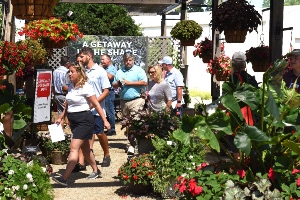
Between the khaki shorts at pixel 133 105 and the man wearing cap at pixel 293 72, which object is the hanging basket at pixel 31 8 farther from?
the khaki shorts at pixel 133 105

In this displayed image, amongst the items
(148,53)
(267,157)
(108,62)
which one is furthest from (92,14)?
(267,157)

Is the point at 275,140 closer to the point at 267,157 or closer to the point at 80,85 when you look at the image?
the point at 267,157

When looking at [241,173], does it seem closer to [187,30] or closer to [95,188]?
[95,188]

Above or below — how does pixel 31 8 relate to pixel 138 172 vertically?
above

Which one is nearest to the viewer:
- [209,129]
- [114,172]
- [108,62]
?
[209,129]

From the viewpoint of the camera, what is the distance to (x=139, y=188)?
292 inches

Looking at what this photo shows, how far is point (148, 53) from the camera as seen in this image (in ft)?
57.0

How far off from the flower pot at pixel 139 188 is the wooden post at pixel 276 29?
2.85m

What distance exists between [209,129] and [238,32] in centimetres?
533

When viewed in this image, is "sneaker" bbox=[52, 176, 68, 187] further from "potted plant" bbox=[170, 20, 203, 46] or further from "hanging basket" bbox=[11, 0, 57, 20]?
"potted plant" bbox=[170, 20, 203, 46]

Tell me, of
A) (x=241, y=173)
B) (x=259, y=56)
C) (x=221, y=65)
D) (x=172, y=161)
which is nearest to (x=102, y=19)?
(x=221, y=65)

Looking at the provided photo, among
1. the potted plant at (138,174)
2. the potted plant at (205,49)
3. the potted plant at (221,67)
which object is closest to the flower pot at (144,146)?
the potted plant at (138,174)

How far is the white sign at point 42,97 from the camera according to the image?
31.9ft

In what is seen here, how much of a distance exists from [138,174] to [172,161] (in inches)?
17.2
